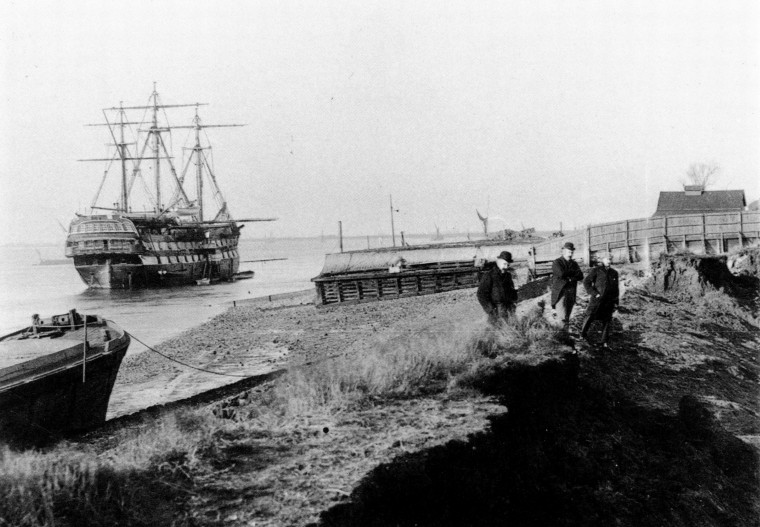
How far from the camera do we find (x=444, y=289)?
2905 centimetres

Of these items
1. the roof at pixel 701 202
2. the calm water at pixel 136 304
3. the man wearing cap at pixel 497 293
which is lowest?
the calm water at pixel 136 304

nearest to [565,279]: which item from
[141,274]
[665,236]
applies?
[665,236]

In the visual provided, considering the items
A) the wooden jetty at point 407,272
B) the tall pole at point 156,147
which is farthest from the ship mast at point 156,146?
the wooden jetty at point 407,272

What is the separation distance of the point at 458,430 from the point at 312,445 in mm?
1275

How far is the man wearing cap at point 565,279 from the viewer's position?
9883mm

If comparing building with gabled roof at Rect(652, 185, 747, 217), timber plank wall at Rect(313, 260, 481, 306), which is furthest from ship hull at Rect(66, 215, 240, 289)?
building with gabled roof at Rect(652, 185, 747, 217)

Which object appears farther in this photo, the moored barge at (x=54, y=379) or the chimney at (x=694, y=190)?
the chimney at (x=694, y=190)

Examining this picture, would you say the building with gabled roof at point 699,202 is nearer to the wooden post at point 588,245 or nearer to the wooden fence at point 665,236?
the wooden fence at point 665,236

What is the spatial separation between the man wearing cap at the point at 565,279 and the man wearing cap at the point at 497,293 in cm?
105

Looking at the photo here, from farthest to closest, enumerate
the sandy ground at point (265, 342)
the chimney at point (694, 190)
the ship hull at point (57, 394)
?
the chimney at point (694, 190), the sandy ground at point (265, 342), the ship hull at point (57, 394)

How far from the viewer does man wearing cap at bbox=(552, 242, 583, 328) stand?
9.88 meters

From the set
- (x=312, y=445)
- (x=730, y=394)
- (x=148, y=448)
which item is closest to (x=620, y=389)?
(x=730, y=394)

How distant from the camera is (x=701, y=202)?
45062 mm

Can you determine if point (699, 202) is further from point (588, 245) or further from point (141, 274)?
point (141, 274)
